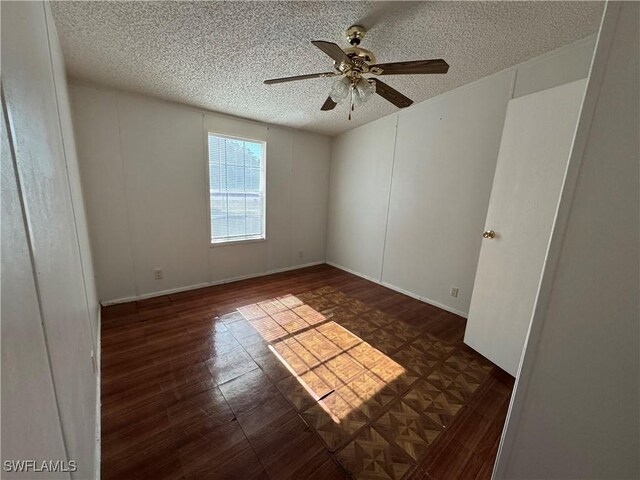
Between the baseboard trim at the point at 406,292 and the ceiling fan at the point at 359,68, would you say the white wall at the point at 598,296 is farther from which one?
the baseboard trim at the point at 406,292

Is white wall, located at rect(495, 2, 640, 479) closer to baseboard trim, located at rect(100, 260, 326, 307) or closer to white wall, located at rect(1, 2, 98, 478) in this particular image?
white wall, located at rect(1, 2, 98, 478)

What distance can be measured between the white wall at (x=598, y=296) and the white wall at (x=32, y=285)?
1.08 meters

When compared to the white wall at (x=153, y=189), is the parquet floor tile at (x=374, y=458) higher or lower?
lower

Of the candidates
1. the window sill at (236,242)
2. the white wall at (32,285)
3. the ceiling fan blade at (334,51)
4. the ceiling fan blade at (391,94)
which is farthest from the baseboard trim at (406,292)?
the white wall at (32,285)

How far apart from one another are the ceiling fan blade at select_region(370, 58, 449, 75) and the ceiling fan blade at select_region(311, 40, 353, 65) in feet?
0.72

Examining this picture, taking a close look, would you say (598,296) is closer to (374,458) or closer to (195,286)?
(374,458)

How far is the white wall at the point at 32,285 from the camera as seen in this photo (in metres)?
0.43

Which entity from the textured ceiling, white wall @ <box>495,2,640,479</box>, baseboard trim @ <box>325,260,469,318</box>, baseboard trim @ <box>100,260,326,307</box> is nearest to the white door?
the textured ceiling

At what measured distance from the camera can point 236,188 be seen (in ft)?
11.4

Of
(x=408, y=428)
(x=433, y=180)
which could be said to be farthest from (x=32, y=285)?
(x=433, y=180)

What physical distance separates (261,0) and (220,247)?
2.78 meters

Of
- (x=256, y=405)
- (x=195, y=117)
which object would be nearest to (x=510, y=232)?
(x=256, y=405)

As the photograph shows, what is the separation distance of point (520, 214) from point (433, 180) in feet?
4.06

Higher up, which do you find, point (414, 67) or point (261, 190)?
point (414, 67)
